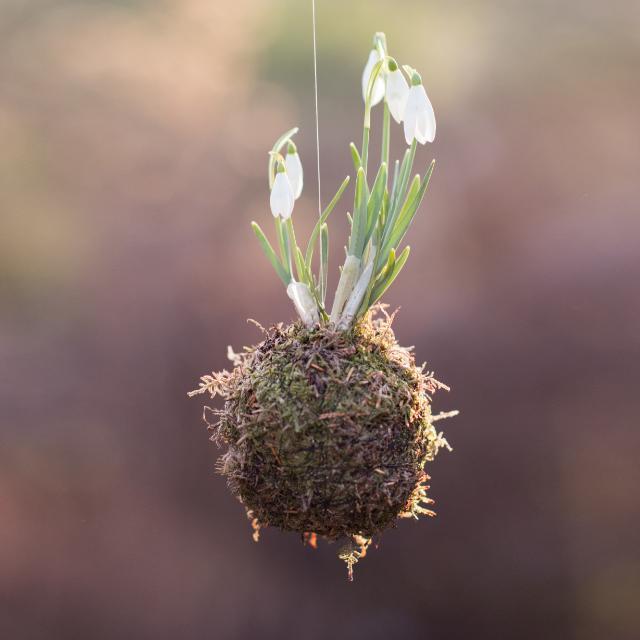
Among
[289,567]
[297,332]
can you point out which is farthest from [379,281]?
[289,567]

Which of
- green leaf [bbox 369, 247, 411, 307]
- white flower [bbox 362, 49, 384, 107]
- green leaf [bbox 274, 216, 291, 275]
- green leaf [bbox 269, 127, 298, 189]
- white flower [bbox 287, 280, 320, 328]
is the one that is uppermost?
white flower [bbox 362, 49, 384, 107]

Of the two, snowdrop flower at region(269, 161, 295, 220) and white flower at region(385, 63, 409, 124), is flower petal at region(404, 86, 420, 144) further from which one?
snowdrop flower at region(269, 161, 295, 220)

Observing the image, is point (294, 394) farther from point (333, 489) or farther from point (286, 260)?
point (286, 260)

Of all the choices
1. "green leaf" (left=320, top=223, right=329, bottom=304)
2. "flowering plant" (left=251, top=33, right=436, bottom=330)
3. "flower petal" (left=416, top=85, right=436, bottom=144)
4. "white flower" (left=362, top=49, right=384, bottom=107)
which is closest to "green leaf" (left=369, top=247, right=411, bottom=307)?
"flowering plant" (left=251, top=33, right=436, bottom=330)

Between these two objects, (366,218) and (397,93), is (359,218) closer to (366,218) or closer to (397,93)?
(366,218)

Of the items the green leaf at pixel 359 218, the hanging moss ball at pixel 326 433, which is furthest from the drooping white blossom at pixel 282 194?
the hanging moss ball at pixel 326 433

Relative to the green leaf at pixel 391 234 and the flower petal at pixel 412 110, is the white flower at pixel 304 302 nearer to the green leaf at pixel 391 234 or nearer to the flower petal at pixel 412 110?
the green leaf at pixel 391 234
